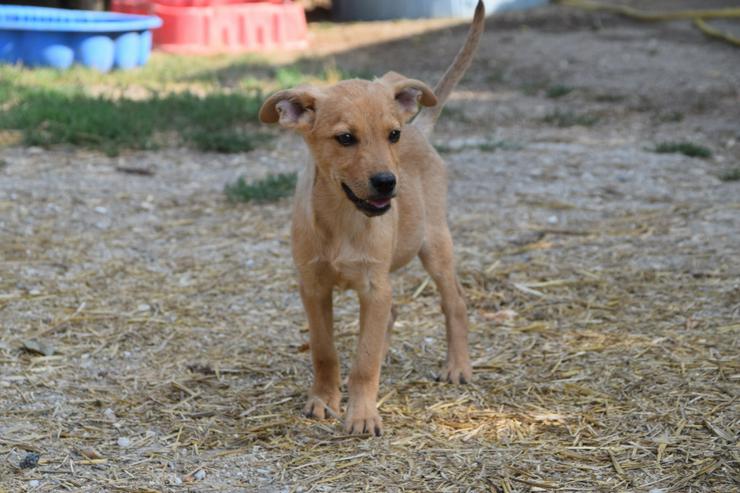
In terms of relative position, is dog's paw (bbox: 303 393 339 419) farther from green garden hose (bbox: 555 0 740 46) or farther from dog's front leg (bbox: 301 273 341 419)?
green garden hose (bbox: 555 0 740 46)

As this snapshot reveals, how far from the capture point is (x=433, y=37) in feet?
47.4

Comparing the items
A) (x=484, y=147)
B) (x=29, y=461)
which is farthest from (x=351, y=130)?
(x=484, y=147)

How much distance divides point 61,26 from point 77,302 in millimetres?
6593

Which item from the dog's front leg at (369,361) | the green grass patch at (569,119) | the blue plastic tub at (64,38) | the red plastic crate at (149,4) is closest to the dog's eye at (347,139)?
the dog's front leg at (369,361)

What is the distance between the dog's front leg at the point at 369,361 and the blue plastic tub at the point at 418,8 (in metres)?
12.0

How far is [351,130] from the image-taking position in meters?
3.91

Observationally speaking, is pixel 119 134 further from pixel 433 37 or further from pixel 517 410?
pixel 433 37

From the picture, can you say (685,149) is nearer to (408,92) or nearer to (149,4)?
(408,92)

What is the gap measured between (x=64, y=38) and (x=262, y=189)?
5.22 meters

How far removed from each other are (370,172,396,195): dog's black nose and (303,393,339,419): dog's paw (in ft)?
3.18

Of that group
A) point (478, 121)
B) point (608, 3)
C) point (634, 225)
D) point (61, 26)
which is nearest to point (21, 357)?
point (634, 225)

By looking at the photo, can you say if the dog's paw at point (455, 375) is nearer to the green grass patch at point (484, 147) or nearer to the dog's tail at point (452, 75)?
the dog's tail at point (452, 75)

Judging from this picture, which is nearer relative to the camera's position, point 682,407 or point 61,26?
point 682,407

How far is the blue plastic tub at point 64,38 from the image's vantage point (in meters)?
11.3
